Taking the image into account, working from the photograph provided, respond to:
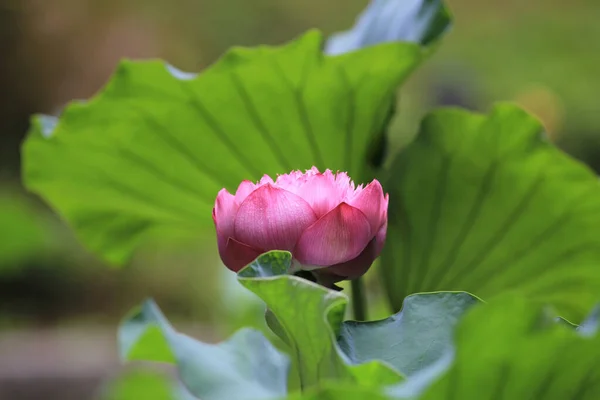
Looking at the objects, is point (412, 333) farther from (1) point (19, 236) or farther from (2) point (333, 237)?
(1) point (19, 236)

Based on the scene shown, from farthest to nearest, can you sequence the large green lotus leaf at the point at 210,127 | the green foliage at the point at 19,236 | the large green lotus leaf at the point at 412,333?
the green foliage at the point at 19,236 < the large green lotus leaf at the point at 210,127 < the large green lotus leaf at the point at 412,333

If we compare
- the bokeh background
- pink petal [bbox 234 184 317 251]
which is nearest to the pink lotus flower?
pink petal [bbox 234 184 317 251]

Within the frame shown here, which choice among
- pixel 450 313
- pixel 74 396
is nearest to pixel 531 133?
pixel 450 313

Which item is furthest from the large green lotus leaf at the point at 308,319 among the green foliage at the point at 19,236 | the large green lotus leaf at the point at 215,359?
the green foliage at the point at 19,236

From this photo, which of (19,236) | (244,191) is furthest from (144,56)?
(244,191)

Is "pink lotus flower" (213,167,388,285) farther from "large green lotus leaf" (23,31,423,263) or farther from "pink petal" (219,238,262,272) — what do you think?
"large green lotus leaf" (23,31,423,263)

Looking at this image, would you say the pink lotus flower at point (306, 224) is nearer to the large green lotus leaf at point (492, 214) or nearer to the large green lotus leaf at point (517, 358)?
the large green lotus leaf at point (517, 358)
